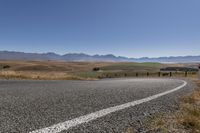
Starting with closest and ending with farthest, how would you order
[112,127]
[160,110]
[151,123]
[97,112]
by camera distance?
[112,127] → [151,123] → [97,112] → [160,110]

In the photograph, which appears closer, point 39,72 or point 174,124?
point 174,124

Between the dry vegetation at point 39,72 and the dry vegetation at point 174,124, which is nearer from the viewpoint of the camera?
the dry vegetation at point 174,124

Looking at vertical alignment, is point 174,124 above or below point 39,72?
above

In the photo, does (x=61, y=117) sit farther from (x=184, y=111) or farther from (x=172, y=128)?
(x=184, y=111)

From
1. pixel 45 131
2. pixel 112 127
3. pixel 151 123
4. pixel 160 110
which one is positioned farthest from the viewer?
pixel 160 110

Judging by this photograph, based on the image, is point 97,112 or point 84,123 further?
point 97,112

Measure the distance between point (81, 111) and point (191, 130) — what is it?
285cm

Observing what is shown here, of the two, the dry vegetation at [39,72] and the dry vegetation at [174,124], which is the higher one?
the dry vegetation at [174,124]

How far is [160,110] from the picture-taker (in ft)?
23.8

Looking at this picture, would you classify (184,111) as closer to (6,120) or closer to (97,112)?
(97,112)

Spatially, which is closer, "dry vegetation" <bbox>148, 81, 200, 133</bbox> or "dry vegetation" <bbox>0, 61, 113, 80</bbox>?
"dry vegetation" <bbox>148, 81, 200, 133</bbox>

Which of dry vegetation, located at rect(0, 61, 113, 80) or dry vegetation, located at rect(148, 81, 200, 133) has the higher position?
dry vegetation, located at rect(148, 81, 200, 133)

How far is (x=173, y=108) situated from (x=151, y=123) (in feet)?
8.32

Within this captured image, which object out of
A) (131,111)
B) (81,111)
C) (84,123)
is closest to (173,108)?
(131,111)
